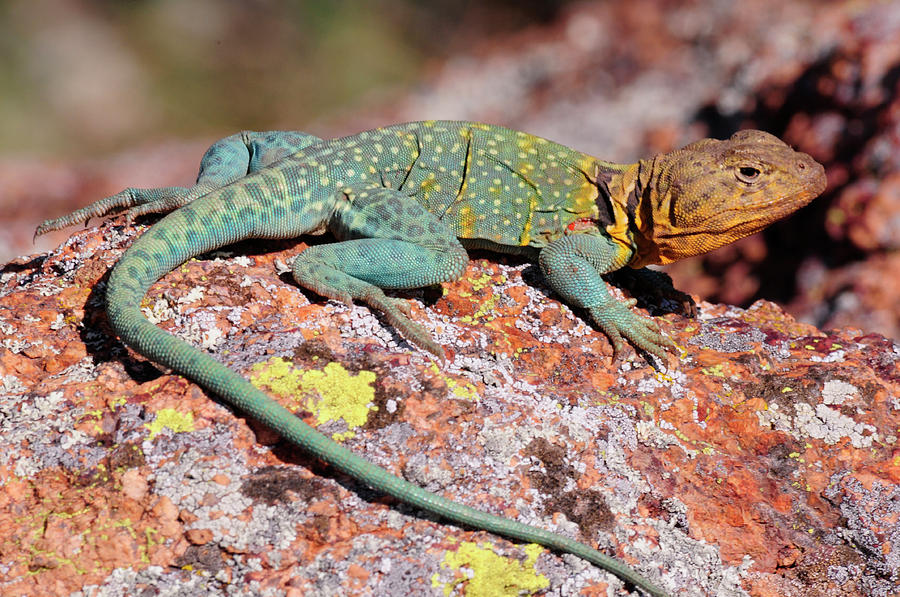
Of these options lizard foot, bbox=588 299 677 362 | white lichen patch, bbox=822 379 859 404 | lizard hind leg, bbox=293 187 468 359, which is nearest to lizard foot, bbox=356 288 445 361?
lizard hind leg, bbox=293 187 468 359

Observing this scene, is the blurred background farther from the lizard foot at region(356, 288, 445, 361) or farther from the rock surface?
the lizard foot at region(356, 288, 445, 361)

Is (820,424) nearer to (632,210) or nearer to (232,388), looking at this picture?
(632,210)

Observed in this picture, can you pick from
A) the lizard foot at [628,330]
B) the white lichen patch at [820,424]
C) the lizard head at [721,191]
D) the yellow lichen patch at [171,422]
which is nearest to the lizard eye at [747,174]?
the lizard head at [721,191]

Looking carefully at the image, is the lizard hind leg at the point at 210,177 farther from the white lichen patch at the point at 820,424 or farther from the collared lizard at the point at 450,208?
the white lichen patch at the point at 820,424

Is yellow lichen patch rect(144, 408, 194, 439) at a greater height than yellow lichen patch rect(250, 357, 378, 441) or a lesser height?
lesser

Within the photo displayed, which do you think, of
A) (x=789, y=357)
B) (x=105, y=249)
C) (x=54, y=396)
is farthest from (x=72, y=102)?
(x=789, y=357)

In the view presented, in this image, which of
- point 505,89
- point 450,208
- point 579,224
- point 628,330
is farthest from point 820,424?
point 505,89

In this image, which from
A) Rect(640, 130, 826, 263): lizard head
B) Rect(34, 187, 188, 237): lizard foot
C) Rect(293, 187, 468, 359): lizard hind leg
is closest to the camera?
Rect(293, 187, 468, 359): lizard hind leg
